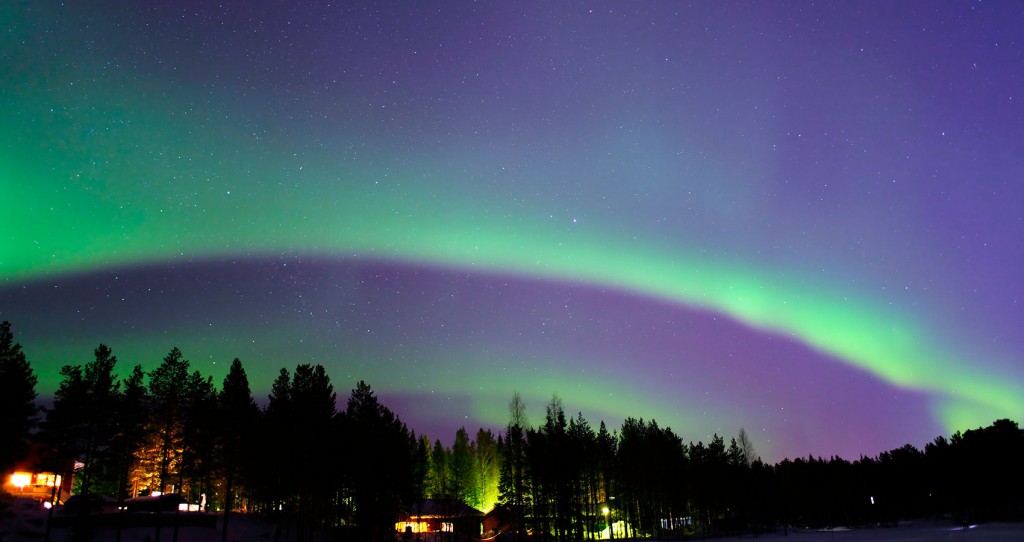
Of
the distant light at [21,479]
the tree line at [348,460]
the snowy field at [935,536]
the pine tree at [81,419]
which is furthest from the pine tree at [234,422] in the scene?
the snowy field at [935,536]

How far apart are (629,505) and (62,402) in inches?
2958

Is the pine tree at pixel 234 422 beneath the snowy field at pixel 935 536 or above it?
above

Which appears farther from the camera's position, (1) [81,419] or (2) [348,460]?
(2) [348,460]

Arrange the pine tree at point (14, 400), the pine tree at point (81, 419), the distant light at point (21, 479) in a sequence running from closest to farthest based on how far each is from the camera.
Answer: the pine tree at point (14, 400) < the pine tree at point (81, 419) < the distant light at point (21, 479)

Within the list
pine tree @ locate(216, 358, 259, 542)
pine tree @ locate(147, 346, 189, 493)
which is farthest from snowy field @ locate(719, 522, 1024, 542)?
pine tree @ locate(147, 346, 189, 493)

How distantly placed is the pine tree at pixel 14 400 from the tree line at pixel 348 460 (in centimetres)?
13

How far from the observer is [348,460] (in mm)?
66375

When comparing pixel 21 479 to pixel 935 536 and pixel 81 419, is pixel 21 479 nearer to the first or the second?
pixel 81 419

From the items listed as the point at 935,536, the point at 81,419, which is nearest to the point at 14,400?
the point at 81,419

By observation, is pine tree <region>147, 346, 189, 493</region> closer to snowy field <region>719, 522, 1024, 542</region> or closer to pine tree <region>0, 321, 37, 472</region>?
pine tree <region>0, 321, 37, 472</region>

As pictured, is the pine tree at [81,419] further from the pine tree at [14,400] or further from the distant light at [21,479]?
the distant light at [21,479]

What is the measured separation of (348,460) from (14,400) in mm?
29661

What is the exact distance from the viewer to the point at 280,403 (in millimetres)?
66000

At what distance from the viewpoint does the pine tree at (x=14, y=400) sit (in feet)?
146
